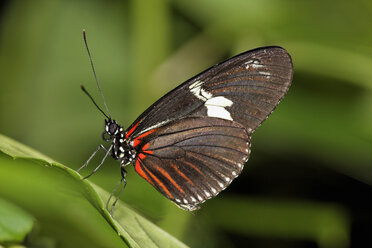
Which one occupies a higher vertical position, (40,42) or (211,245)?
(40,42)

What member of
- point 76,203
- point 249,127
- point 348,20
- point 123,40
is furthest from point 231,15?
point 76,203

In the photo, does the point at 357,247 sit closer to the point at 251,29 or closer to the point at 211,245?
the point at 211,245

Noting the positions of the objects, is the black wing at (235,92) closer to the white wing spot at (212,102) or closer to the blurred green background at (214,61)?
the white wing spot at (212,102)

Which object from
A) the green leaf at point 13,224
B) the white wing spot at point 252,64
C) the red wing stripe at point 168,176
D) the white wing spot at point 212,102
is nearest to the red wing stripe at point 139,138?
the red wing stripe at point 168,176

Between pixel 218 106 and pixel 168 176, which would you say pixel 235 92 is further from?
pixel 168 176

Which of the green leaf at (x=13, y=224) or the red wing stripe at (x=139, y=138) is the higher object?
the red wing stripe at (x=139, y=138)

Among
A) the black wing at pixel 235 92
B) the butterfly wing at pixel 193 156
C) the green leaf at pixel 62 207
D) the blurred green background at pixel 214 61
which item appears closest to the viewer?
the green leaf at pixel 62 207

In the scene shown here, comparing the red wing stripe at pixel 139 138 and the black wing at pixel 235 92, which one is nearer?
the black wing at pixel 235 92

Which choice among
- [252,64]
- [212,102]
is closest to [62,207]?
[212,102]
